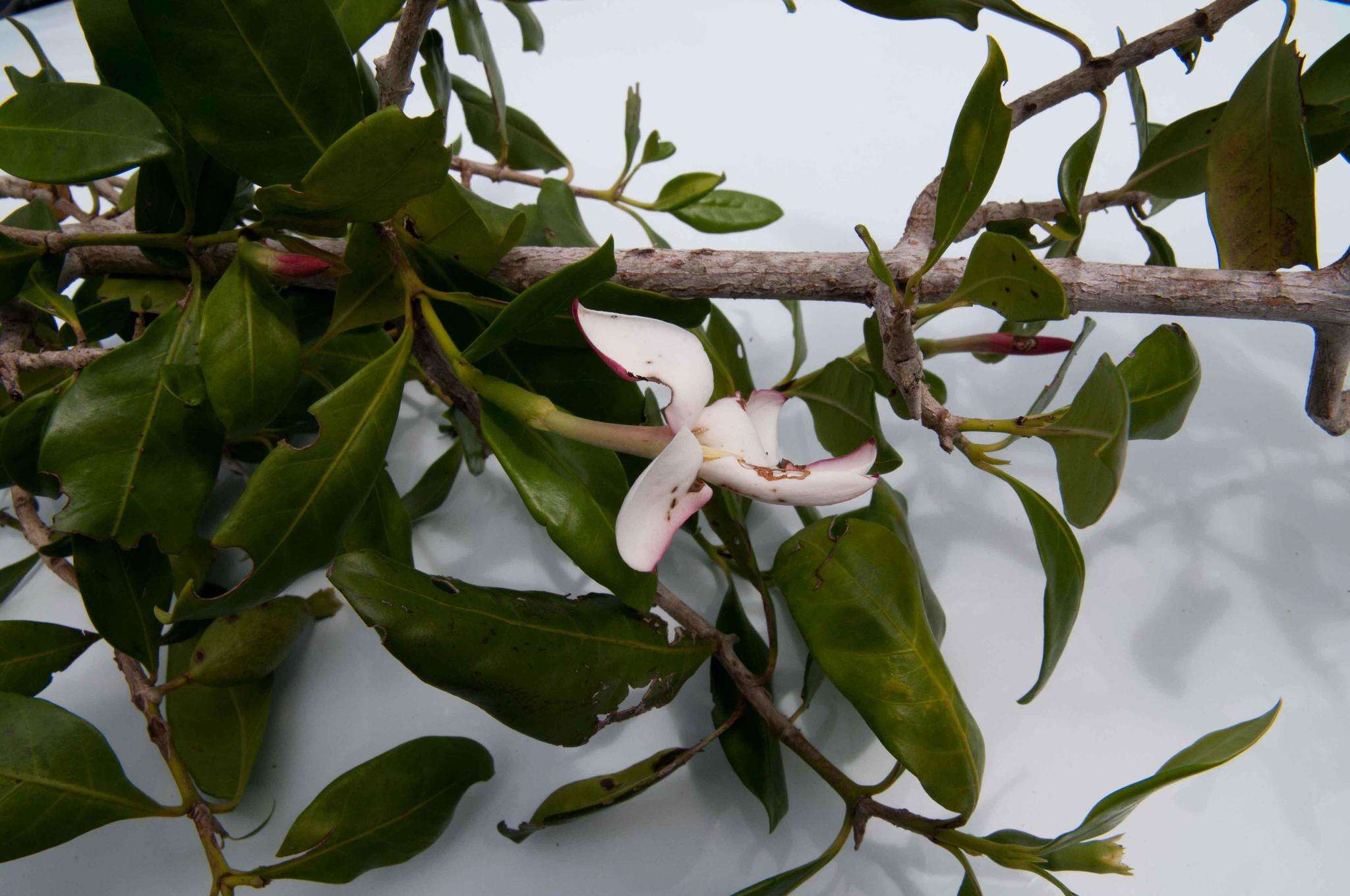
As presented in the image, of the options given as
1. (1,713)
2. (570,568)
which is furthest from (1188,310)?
(1,713)

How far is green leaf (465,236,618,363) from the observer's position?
402 mm

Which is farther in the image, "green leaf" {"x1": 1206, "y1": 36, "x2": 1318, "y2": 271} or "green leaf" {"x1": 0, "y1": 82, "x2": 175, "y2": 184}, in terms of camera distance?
"green leaf" {"x1": 1206, "y1": 36, "x2": 1318, "y2": 271}

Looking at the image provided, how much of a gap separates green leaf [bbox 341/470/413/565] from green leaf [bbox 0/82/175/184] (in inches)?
10.1

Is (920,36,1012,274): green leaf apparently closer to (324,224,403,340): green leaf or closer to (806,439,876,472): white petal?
(806,439,876,472): white petal

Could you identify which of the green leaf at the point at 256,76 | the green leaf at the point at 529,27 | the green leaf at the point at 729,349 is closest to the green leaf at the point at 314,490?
the green leaf at the point at 256,76

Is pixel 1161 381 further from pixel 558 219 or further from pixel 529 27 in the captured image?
pixel 529 27

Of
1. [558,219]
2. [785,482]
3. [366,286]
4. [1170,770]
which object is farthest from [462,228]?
[1170,770]

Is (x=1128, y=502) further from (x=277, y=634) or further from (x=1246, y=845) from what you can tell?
(x=277, y=634)

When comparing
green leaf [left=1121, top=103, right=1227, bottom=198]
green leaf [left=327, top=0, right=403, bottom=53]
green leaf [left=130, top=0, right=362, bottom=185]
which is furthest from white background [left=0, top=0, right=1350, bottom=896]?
green leaf [left=1121, top=103, right=1227, bottom=198]

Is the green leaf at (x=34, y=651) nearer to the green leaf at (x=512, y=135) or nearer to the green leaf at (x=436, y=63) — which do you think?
the green leaf at (x=436, y=63)

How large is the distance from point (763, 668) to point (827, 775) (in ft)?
0.39

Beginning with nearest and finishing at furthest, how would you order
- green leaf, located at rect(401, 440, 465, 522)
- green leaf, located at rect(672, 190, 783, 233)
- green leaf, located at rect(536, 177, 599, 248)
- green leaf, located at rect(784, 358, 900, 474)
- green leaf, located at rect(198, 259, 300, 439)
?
green leaf, located at rect(198, 259, 300, 439), green leaf, located at rect(784, 358, 900, 474), green leaf, located at rect(536, 177, 599, 248), green leaf, located at rect(401, 440, 465, 522), green leaf, located at rect(672, 190, 783, 233)

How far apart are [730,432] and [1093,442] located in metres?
0.23

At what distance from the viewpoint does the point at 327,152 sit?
1.26 feet
